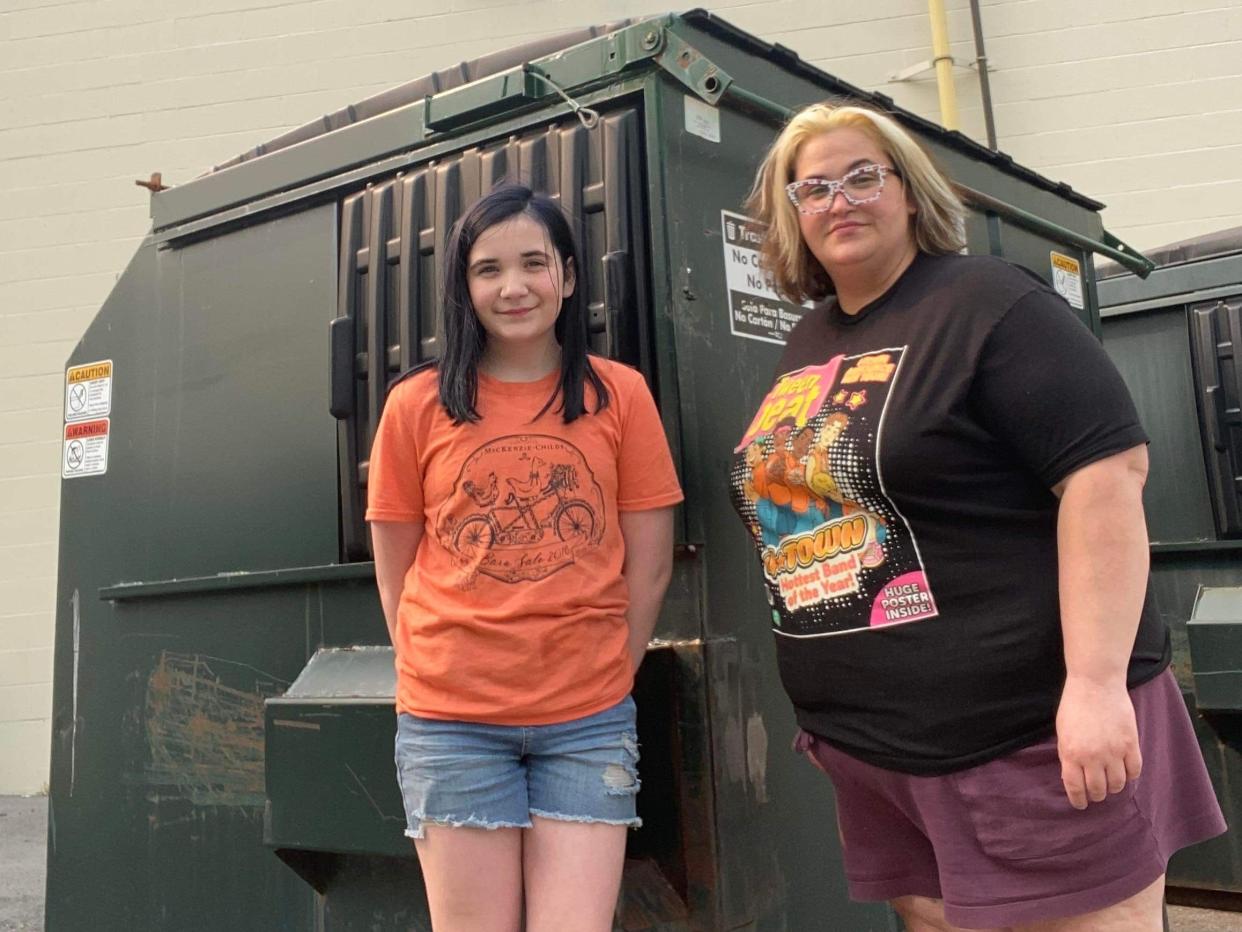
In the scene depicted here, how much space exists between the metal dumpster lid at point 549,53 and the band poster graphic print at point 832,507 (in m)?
0.87

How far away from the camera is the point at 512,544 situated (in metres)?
1.67

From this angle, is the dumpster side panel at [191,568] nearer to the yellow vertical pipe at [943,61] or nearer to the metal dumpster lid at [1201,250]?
the metal dumpster lid at [1201,250]

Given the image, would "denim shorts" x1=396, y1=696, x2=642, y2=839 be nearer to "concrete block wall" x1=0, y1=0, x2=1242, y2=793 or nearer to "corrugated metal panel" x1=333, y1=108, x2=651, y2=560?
"corrugated metal panel" x1=333, y1=108, x2=651, y2=560

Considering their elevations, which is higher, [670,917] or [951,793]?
[951,793]

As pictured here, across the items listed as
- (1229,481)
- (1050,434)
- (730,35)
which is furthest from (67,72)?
(1050,434)

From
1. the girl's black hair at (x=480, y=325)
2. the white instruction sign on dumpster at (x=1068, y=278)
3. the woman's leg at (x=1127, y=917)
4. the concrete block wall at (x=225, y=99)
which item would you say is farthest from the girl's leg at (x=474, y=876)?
the concrete block wall at (x=225, y=99)

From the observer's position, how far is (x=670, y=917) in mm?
1970

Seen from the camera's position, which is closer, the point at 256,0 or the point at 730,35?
the point at 730,35

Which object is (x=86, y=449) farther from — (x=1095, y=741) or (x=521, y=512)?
(x=1095, y=741)

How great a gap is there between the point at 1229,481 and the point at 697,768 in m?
2.05

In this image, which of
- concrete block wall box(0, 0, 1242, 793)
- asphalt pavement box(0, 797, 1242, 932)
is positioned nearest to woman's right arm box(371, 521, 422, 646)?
asphalt pavement box(0, 797, 1242, 932)

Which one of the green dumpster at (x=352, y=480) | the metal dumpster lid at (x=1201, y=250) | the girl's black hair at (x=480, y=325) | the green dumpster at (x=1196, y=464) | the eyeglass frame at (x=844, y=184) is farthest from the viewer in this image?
the metal dumpster lid at (x=1201, y=250)

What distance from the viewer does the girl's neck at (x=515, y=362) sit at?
5.87ft

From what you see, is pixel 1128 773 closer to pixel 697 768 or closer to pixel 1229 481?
pixel 697 768
